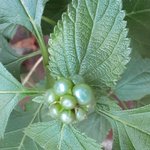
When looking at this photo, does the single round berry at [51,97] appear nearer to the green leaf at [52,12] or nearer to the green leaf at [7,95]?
the green leaf at [7,95]

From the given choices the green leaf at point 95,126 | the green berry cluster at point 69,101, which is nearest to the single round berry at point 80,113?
the green berry cluster at point 69,101

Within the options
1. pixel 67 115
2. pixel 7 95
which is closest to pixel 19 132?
pixel 7 95

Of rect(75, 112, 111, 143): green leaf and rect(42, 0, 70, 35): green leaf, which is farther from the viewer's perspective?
rect(75, 112, 111, 143): green leaf

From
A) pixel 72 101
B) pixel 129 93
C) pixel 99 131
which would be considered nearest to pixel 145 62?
pixel 129 93

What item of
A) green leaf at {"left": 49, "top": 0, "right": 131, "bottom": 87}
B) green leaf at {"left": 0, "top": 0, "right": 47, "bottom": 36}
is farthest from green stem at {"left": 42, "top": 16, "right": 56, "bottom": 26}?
green leaf at {"left": 49, "top": 0, "right": 131, "bottom": 87}

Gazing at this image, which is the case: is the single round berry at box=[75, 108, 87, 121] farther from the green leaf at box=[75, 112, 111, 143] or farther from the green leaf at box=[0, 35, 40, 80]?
the green leaf at box=[75, 112, 111, 143]

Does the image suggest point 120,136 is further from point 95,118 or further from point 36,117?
point 95,118

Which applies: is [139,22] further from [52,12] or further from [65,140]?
[65,140]
